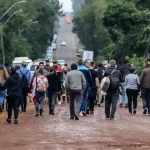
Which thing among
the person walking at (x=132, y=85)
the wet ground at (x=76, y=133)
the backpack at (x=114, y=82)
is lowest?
the wet ground at (x=76, y=133)

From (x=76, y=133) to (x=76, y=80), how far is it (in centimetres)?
450

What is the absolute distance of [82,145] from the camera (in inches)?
521

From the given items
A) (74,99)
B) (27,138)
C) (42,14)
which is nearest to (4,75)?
(74,99)

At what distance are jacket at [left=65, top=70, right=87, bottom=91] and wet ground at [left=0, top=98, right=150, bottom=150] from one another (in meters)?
0.97

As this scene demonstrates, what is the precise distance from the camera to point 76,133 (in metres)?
15.6

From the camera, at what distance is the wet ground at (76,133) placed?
43.5ft

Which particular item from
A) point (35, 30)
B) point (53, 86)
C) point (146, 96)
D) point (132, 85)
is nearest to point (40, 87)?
point (53, 86)

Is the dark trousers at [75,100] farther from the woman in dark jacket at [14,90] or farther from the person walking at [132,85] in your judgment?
the person walking at [132,85]

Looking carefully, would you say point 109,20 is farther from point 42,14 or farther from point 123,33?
point 42,14

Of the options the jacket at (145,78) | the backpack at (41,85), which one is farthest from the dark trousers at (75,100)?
the jacket at (145,78)

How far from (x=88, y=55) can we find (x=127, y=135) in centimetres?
6870

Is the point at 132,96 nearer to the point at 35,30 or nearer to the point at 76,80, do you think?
the point at 76,80

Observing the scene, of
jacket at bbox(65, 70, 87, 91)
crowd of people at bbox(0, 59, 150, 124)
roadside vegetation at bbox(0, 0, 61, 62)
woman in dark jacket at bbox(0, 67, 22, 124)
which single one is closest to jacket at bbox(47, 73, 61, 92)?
crowd of people at bbox(0, 59, 150, 124)

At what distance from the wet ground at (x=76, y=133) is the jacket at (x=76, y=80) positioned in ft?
3.18
